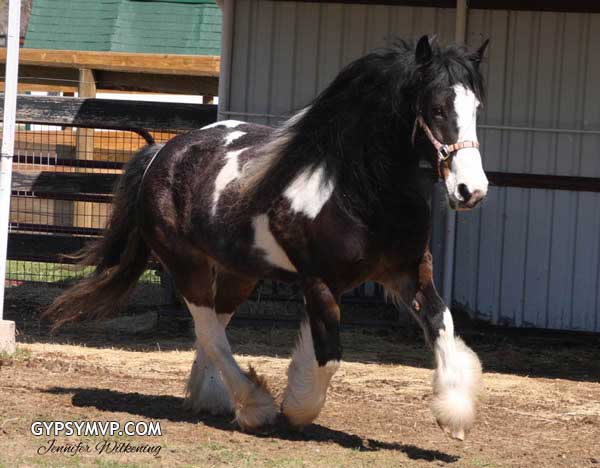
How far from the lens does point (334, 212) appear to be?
5.45 meters

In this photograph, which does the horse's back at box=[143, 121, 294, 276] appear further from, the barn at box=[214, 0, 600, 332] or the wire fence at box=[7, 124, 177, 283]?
the wire fence at box=[7, 124, 177, 283]

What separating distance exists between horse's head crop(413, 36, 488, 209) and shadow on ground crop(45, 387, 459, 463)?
4.55 feet

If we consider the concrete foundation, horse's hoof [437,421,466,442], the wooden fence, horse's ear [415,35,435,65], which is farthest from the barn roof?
horse's hoof [437,421,466,442]

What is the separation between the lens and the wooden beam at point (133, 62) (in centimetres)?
1094

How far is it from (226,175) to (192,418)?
142 centimetres

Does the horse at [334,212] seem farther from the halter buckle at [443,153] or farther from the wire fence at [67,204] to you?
the wire fence at [67,204]

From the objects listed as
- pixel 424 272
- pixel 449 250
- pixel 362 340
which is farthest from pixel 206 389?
pixel 449 250

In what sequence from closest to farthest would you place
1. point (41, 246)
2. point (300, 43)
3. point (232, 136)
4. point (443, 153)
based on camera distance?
point (443, 153) < point (232, 136) < point (300, 43) < point (41, 246)

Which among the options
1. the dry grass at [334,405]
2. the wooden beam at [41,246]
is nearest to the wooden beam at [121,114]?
the wooden beam at [41,246]

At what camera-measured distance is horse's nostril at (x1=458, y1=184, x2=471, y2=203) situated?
484 cm

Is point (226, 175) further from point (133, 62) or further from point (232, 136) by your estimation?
point (133, 62)

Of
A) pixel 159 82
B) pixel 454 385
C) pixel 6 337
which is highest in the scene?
pixel 159 82

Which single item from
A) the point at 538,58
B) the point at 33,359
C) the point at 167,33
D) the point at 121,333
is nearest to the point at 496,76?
the point at 538,58

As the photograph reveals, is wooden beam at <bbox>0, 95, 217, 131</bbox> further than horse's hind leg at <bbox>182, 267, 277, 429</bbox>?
Yes
